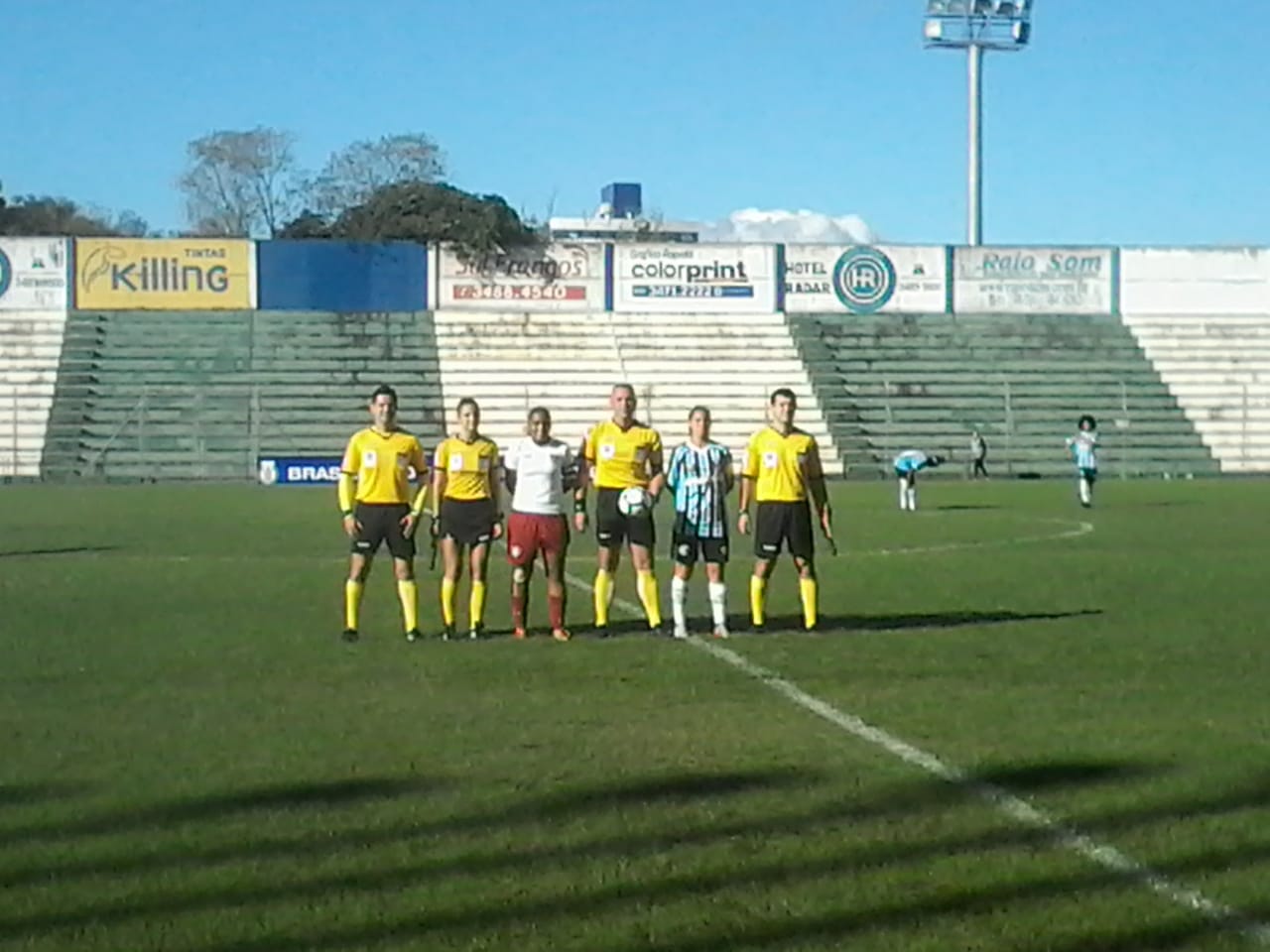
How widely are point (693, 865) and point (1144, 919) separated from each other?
1719 millimetres

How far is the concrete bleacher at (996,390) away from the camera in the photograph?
56.4 m

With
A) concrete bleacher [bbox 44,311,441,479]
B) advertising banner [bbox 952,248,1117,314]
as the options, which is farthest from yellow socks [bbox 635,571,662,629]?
advertising banner [bbox 952,248,1117,314]

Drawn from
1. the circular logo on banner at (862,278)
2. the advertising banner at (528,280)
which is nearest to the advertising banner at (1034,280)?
the circular logo on banner at (862,278)

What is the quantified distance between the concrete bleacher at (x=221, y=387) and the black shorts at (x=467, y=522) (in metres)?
37.5

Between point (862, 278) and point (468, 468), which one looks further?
point (862, 278)

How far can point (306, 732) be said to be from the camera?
1087 centimetres

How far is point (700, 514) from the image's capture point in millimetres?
15727

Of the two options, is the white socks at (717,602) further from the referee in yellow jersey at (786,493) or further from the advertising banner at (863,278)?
the advertising banner at (863,278)

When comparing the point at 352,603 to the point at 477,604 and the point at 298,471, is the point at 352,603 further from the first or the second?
the point at 298,471

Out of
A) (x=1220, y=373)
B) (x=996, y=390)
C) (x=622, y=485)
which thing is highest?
(x=1220, y=373)

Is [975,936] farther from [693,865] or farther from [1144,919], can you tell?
[693,865]

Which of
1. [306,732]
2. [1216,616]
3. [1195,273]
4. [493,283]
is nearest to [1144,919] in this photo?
[306,732]

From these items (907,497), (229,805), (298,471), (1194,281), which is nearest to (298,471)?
(298,471)

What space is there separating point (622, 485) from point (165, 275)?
45.9 metres
